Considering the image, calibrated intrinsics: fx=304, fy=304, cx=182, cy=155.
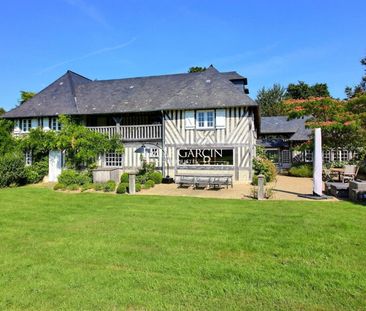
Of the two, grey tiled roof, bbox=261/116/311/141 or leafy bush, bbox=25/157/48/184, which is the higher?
grey tiled roof, bbox=261/116/311/141

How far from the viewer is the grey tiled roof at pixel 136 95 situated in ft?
52.5

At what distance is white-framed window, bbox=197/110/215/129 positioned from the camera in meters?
15.7

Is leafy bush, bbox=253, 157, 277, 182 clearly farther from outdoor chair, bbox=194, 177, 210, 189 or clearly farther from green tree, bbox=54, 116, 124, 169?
green tree, bbox=54, 116, 124, 169

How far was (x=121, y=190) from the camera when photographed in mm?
12484

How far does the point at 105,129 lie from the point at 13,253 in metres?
12.9

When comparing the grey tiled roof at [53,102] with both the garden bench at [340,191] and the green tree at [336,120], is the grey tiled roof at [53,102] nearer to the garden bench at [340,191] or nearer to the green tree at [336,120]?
the garden bench at [340,191]

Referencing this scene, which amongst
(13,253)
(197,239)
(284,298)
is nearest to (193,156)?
(197,239)

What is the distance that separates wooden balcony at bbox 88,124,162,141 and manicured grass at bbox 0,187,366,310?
863 centimetres

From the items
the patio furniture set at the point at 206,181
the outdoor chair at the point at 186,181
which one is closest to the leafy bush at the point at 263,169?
the patio furniture set at the point at 206,181

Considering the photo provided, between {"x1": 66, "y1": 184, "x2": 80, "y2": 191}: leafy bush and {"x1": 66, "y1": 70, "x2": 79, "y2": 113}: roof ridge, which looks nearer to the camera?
{"x1": 66, "y1": 184, "x2": 80, "y2": 191}: leafy bush

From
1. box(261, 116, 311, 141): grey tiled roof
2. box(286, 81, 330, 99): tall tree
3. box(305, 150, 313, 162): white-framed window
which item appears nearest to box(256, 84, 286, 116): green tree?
box(286, 81, 330, 99): tall tree

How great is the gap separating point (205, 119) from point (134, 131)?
13.5ft

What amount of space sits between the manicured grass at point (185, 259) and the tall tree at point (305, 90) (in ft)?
150

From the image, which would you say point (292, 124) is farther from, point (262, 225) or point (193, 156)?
point (262, 225)
